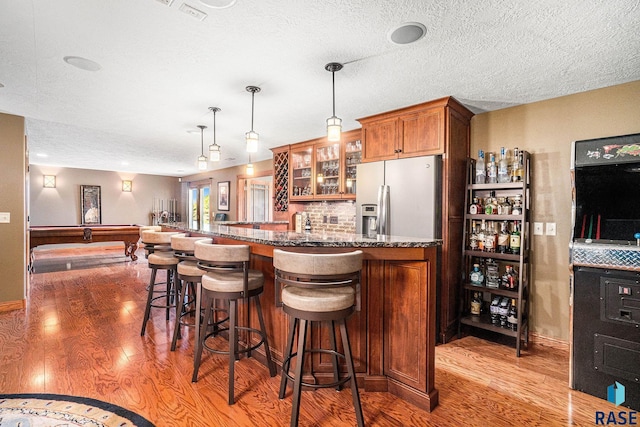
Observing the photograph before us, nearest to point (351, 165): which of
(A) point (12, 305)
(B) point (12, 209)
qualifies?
(B) point (12, 209)

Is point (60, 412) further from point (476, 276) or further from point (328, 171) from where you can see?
point (328, 171)

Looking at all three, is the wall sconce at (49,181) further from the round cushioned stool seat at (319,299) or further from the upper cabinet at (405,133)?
the round cushioned stool seat at (319,299)

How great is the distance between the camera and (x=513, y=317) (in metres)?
2.99

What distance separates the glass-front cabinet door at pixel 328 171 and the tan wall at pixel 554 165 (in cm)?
225

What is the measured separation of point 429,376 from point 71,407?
7.32 feet

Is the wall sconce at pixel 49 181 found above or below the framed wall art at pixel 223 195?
above

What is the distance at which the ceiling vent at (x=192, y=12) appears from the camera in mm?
1782

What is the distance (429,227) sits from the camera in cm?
312

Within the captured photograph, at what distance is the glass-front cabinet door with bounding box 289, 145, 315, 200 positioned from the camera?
16.8 feet

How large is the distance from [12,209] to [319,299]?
4.45 metres

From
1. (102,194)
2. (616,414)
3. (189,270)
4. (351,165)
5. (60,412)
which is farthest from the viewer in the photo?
(102,194)

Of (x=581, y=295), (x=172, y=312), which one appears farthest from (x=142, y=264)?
(x=581, y=295)

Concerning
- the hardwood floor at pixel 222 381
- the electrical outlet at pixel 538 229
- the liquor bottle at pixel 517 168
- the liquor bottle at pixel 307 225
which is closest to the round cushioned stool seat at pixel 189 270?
the hardwood floor at pixel 222 381

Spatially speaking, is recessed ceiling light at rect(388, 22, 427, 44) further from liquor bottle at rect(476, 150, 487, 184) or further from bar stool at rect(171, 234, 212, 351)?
bar stool at rect(171, 234, 212, 351)
